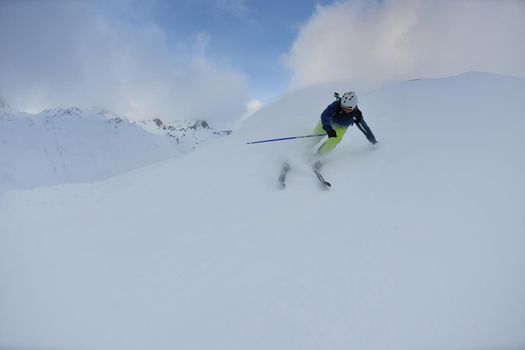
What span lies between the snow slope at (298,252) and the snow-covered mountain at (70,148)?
103 m

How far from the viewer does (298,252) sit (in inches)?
223

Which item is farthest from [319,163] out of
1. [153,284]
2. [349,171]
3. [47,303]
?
[47,303]

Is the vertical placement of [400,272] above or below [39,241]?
below

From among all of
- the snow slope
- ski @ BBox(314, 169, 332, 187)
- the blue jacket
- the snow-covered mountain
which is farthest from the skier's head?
the snow-covered mountain

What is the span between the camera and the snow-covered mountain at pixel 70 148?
9975cm

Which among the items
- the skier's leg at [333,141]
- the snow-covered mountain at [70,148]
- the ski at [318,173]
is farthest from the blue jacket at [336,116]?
the snow-covered mountain at [70,148]

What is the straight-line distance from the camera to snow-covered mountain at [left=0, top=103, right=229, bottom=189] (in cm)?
9975

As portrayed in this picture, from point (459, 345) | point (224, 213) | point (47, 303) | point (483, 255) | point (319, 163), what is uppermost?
point (319, 163)

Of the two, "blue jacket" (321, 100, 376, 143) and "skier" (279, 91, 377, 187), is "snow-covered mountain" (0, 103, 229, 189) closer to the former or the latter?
"skier" (279, 91, 377, 187)

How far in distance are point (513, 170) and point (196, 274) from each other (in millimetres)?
6707

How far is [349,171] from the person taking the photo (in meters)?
7.99

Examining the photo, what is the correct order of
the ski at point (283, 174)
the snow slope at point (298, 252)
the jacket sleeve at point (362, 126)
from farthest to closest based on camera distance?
the jacket sleeve at point (362, 126) → the ski at point (283, 174) → the snow slope at point (298, 252)

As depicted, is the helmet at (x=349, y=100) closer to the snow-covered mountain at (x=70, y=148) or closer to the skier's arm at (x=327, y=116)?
the skier's arm at (x=327, y=116)

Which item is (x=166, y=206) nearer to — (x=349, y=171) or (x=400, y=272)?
(x=349, y=171)
